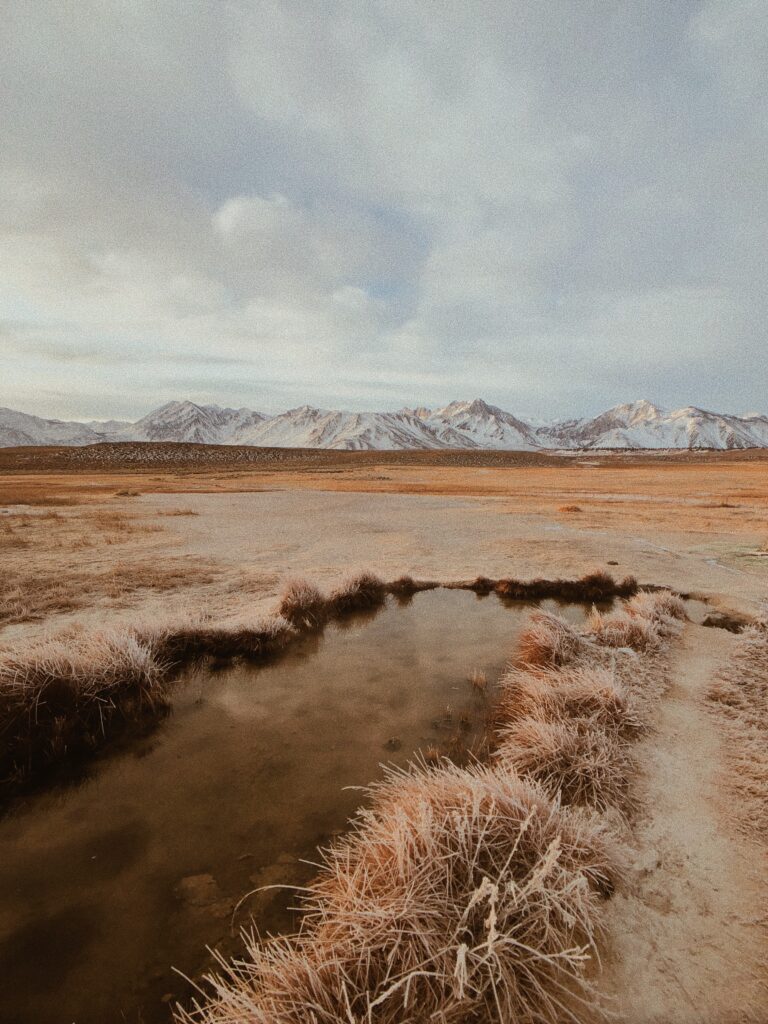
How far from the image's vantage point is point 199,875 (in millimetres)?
3604

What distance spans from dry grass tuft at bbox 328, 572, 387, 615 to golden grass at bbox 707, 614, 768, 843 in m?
6.40

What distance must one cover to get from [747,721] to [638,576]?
25.0ft

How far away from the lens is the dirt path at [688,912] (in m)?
2.65

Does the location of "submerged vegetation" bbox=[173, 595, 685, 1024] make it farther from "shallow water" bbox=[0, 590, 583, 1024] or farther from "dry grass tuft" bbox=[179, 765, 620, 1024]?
"shallow water" bbox=[0, 590, 583, 1024]

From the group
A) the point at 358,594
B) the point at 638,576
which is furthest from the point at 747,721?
the point at 638,576

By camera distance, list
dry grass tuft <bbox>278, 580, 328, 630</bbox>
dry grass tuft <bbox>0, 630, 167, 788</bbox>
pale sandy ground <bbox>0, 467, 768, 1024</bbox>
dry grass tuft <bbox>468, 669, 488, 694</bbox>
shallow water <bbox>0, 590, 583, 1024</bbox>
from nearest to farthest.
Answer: pale sandy ground <bbox>0, 467, 768, 1024</bbox> < shallow water <bbox>0, 590, 583, 1024</bbox> < dry grass tuft <bbox>0, 630, 167, 788</bbox> < dry grass tuft <bbox>468, 669, 488, 694</bbox> < dry grass tuft <bbox>278, 580, 328, 630</bbox>

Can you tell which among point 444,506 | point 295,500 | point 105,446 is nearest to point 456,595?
point 444,506

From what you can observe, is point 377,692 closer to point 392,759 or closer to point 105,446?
point 392,759

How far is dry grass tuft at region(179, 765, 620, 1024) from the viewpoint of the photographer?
7.72 feet

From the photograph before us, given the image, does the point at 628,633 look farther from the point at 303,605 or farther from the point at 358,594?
the point at 303,605

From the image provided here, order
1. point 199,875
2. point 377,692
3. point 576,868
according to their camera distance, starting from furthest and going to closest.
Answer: point 377,692, point 199,875, point 576,868

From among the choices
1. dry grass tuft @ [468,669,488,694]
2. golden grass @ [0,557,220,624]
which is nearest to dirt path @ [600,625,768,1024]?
dry grass tuft @ [468,669,488,694]

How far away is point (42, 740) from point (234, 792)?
237 cm

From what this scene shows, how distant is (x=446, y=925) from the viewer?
270 cm
